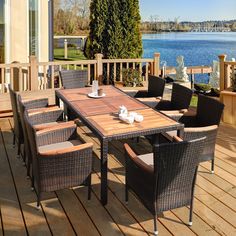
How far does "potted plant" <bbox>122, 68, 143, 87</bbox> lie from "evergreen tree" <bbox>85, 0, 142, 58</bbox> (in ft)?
2.81

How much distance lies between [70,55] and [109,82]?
526 inches

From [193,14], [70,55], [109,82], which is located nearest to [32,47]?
[109,82]

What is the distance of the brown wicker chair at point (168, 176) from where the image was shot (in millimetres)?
2598

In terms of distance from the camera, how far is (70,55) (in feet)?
67.4

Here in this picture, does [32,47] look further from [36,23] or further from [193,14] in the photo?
[193,14]

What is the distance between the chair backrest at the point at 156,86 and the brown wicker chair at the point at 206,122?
3.33ft

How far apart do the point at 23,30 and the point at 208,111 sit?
542 cm

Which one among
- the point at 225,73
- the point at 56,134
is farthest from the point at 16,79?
the point at 225,73

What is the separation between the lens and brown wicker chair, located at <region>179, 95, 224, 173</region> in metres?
3.59

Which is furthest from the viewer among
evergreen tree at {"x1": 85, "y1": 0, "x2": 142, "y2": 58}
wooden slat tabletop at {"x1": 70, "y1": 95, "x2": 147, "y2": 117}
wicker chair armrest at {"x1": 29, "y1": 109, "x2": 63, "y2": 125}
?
evergreen tree at {"x1": 85, "y1": 0, "x2": 142, "y2": 58}

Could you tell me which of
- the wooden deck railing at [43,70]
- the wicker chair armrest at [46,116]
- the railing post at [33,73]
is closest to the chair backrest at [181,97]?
the wicker chair armrest at [46,116]

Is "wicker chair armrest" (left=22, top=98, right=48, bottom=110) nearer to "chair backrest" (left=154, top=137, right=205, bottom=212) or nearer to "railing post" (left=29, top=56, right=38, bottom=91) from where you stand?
"railing post" (left=29, top=56, right=38, bottom=91)

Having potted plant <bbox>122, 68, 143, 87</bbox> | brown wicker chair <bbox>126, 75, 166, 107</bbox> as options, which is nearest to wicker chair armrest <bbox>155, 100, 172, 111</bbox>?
brown wicker chair <bbox>126, 75, 166, 107</bbox>

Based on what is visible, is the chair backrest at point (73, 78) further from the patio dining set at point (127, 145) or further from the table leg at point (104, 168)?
the table leg at point (104, 168)
